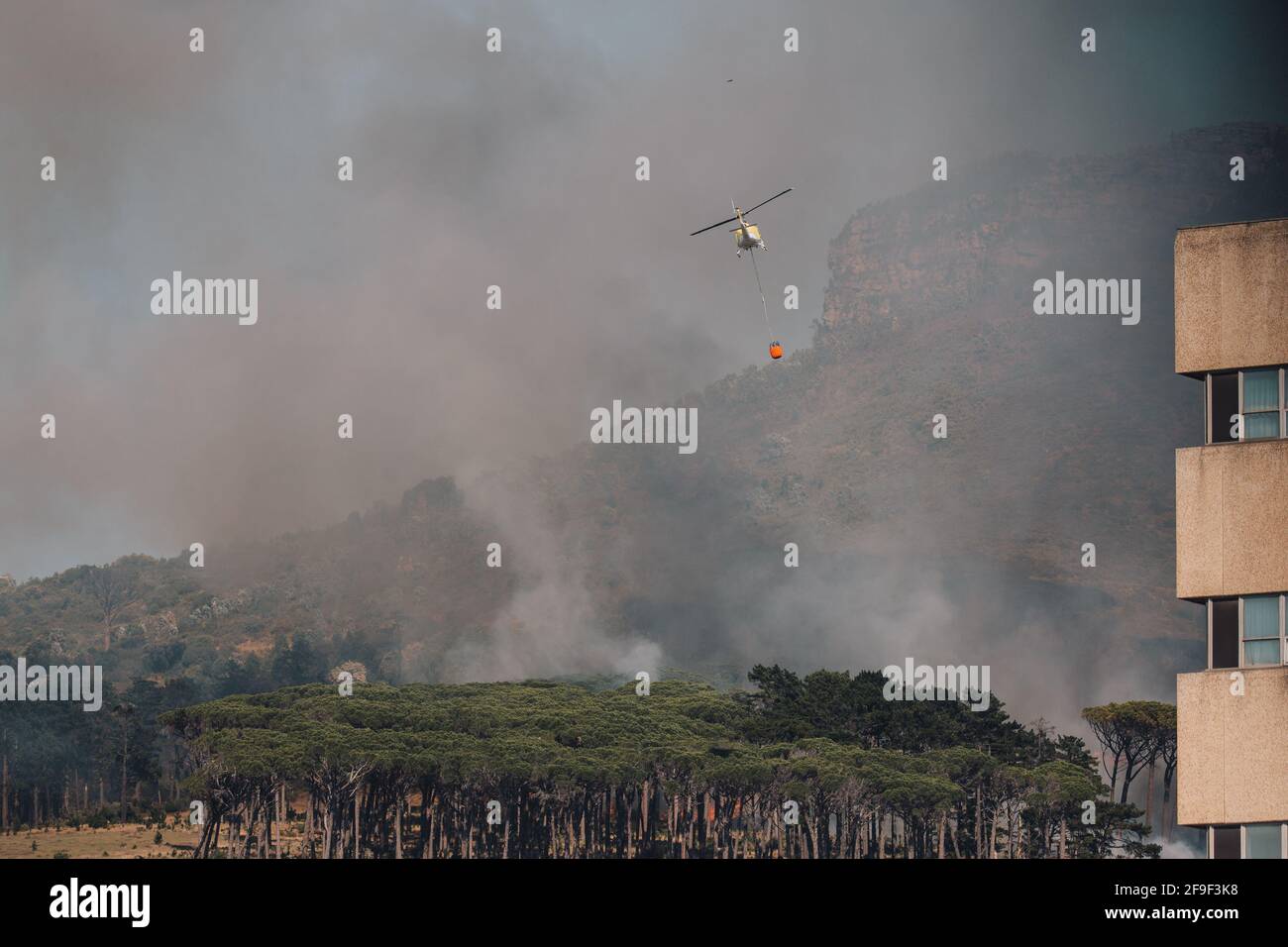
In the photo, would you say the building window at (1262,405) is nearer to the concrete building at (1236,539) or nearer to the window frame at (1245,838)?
the concrete building at (1236,539)

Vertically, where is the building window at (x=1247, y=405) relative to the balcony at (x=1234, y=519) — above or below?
above

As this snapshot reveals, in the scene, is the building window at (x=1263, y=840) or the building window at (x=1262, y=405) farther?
the building window at (x=1262, y=405)

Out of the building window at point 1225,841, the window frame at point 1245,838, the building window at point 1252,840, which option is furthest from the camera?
the building window at point 1225,841

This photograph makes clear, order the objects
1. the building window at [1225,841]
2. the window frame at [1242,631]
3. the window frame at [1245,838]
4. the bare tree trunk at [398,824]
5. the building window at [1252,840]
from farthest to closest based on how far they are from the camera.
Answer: the bare tree trunk at [398,824] → the building window at [1225,841] → the window frame at [1242,631] → the building window at [1252,840] → the window frame at [1245,838]

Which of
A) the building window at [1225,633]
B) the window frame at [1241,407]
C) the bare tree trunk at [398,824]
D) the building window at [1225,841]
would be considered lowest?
the bare tree trunk at [398,824]

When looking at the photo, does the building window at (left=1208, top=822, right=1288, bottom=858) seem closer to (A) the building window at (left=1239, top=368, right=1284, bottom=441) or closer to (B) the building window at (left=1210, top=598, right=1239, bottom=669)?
(B) the building window at (left=1210, top=598, right=1239, bottom=669)

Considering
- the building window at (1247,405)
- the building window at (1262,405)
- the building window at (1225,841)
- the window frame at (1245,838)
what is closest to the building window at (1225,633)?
the window frame at (1245,838)

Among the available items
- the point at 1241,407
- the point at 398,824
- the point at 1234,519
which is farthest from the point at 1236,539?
the point at 398,824
